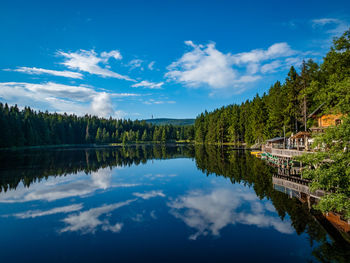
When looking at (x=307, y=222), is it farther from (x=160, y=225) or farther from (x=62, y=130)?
(x=62, y=130)

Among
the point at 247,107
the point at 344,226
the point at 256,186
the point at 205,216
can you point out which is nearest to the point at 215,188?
the point at 256,186

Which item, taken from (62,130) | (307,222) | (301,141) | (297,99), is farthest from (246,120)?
(62,130)

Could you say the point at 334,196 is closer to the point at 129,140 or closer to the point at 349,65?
the point at 349,65

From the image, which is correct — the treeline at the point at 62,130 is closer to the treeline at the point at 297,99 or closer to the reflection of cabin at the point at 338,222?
the treeline at the point at 297,99

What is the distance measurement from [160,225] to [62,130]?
13175cm

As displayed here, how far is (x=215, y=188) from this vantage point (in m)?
24.6

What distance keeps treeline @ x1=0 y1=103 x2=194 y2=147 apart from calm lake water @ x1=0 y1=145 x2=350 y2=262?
78.8 m

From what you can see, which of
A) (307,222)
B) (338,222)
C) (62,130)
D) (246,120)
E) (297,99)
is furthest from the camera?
(62,130)

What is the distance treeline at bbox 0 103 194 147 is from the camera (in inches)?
3505

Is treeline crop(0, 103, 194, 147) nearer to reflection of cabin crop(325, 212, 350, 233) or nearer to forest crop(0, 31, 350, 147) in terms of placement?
forest crop(0, 31, 350, 147)

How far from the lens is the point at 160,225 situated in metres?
14.6

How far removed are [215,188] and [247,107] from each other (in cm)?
7371

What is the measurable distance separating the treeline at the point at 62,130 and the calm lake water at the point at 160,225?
7883 centimetres

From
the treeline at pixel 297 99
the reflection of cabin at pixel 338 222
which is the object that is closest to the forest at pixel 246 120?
the treeline at pixel 297 99
